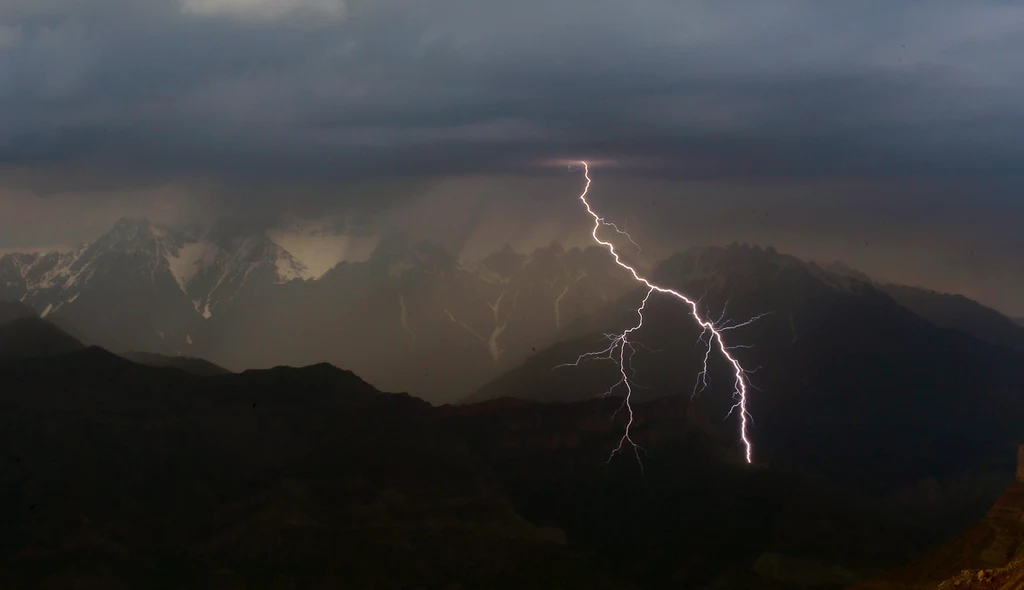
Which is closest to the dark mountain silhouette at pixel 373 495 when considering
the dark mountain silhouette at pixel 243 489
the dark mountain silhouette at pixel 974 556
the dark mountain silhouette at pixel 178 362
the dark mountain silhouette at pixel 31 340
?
the dark mountain silhouette at pixel 243 489

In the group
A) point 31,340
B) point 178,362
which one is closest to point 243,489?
point 178,362

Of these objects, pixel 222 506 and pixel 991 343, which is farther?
pixel 991 343

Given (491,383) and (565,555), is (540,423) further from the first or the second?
(565,555)

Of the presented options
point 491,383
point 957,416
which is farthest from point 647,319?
point 957,416

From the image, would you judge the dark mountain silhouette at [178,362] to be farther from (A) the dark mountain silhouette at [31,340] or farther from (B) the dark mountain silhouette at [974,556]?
(B) the dark mountain silhouette at [974,556]

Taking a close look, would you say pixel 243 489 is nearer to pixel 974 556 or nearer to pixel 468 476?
pixel 468 476

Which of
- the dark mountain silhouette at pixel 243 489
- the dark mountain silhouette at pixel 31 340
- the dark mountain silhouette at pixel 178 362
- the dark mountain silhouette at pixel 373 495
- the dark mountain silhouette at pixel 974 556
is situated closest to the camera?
the dark mountain silhouette at pixel 974 556
